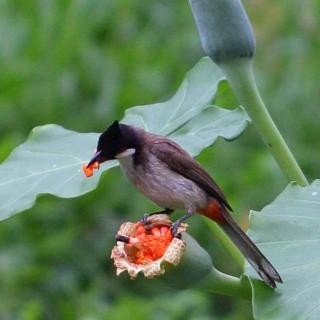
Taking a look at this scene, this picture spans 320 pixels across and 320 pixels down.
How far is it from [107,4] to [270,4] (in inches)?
25.7

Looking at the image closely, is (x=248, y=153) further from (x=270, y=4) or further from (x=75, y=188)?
(x=75, y=188)

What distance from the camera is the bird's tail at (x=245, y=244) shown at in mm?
1878

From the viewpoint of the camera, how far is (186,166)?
6.64 feet

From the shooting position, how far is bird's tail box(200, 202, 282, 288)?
1.88m

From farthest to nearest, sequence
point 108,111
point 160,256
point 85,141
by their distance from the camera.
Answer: point 108,111, point 85,141, point 160,256

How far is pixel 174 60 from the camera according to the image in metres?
4.64

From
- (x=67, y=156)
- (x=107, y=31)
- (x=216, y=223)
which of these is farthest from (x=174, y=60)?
(x=216, y=223)

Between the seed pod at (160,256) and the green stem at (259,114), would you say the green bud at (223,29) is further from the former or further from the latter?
the seed pod at (160,256)

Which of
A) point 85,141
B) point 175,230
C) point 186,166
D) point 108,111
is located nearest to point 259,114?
point 186,166

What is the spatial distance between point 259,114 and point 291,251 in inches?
9.1

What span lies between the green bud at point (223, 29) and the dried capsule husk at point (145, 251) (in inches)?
11.7

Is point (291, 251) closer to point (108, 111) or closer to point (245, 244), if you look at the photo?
point (245, 244)

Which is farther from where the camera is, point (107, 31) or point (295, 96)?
point (107, 31)

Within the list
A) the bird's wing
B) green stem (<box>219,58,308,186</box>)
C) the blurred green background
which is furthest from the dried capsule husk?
the blurred green background
